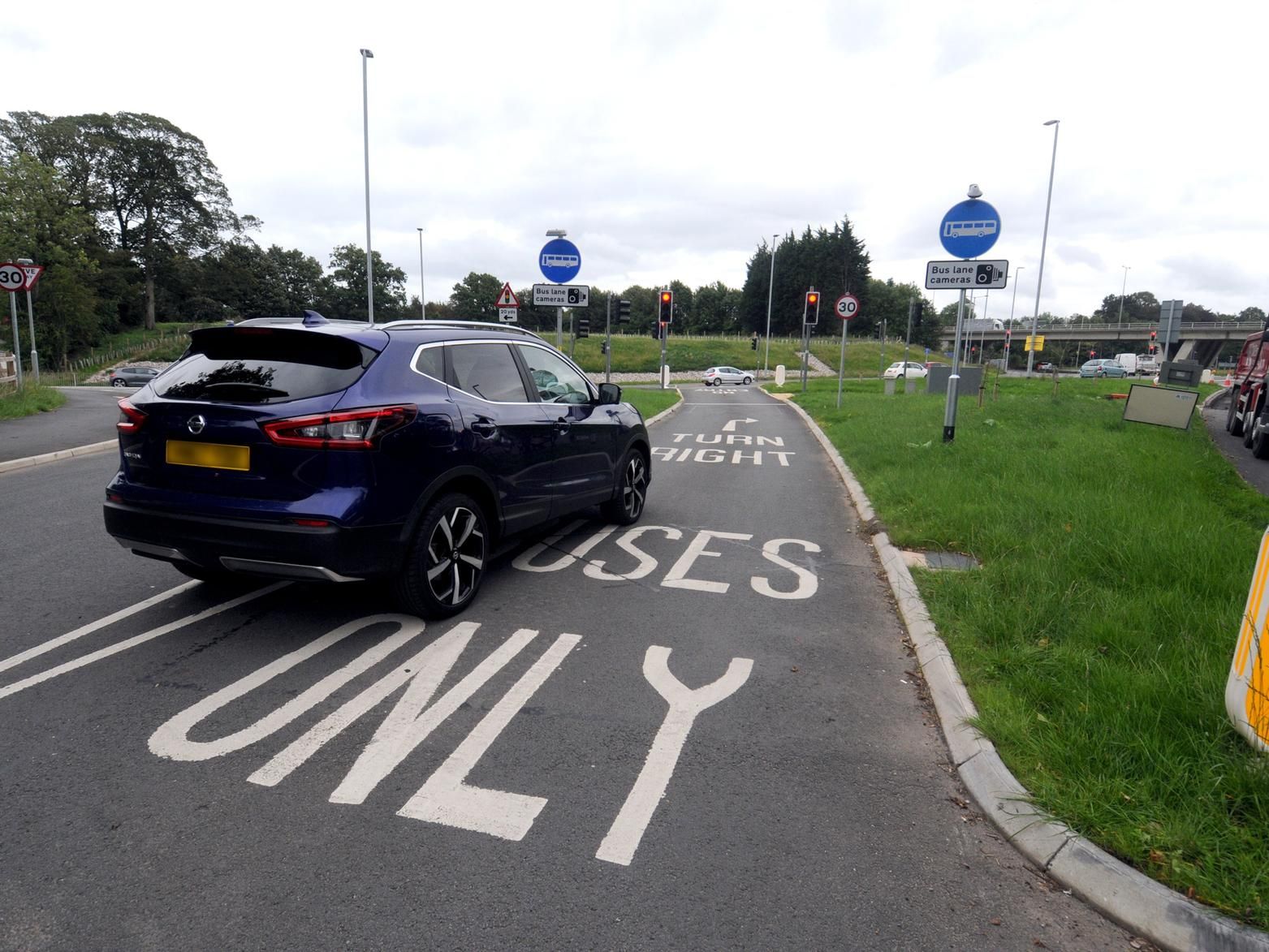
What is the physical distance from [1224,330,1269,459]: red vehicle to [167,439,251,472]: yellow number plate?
1579cm

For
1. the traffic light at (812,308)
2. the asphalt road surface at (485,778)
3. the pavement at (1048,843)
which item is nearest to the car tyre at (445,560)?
the asphalt road surface at (485,778)

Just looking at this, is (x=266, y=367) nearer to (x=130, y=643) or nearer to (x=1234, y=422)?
(x=130, y=643)

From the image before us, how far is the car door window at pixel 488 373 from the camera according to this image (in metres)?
5.00

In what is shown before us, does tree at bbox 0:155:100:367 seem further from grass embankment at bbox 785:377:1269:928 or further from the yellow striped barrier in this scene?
the yellow striped barrier

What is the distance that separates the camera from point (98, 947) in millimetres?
2123

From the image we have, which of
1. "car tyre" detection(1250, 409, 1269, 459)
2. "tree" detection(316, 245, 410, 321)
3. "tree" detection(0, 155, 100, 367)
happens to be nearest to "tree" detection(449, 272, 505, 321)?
"tree" detection(316, 245, 410, 321)

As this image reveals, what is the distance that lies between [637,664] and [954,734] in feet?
5.29

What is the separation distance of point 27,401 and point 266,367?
16654mm

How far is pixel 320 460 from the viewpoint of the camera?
397 cm

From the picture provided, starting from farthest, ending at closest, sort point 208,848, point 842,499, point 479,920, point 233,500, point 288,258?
1. point 288,258
2. point 842,499
3. point 233,500
4. point 208,848
5. point 479,920

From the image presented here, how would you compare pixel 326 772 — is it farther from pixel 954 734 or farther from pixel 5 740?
pixel 954 734

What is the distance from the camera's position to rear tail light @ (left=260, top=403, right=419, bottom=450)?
3.95 metres

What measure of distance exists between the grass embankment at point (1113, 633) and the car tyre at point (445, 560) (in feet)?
9.59

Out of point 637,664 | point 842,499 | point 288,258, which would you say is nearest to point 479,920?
point 637,664
